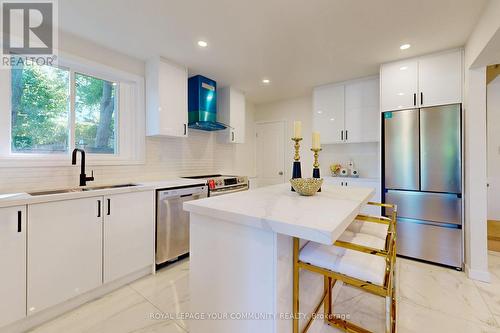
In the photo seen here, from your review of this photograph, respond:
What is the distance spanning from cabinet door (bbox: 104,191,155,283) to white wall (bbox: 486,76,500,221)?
536 centimetres

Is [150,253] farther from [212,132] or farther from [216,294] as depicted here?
[212,132]

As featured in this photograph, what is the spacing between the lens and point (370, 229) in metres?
1.61

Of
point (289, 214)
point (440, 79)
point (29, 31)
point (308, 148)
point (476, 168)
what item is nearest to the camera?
point (289, 214)

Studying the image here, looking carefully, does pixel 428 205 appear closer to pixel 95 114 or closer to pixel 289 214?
pixel 289 214

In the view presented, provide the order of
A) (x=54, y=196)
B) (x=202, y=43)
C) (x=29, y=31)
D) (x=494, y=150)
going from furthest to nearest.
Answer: (x=494, y=150)
(x=202, y=43)
(x=29, y=31)
(x=54, y=196)


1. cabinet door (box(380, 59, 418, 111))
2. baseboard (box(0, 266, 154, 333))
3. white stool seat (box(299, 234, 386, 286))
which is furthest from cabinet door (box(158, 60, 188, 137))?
cabinet door (box(380, 59, 418, 111))

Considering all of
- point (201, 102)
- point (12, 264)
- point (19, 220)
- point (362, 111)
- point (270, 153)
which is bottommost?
point (12, 264)

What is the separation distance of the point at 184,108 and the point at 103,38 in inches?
44.0

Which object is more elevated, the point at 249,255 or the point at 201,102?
the point at 201,102

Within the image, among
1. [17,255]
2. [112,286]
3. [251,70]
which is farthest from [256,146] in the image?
[17,255]

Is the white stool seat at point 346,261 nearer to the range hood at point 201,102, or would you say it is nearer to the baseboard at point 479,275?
the baseboard at point 479,275

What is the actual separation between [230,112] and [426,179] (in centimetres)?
298

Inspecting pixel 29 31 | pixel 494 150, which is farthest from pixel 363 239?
pixel 494 150

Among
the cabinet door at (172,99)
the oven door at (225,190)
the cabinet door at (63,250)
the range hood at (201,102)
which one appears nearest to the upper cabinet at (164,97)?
the cabinet door at (172,99)
